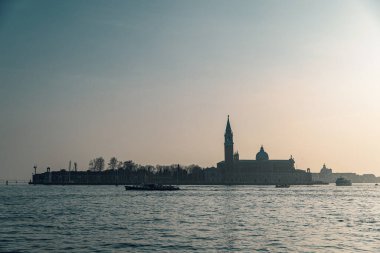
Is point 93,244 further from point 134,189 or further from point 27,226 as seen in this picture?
point 134,189

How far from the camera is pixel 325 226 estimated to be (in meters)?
46.9

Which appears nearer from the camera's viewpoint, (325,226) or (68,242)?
(68,242)

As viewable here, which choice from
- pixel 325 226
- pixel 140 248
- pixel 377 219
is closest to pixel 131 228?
pixel 140 248

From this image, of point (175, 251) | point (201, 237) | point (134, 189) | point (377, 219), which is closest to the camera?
point (175, 251)

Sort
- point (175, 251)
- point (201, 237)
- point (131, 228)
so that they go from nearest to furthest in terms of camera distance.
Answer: point (175, 251) → point (201, 237) → point (131, 228)

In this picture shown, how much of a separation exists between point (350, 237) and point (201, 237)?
38.0 ft

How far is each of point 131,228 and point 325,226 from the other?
58.7ft

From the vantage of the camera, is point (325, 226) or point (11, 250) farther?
point (325, 226)

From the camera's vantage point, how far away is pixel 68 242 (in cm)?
3588

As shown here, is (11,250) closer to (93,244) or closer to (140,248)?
(93,244)

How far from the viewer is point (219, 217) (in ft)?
185

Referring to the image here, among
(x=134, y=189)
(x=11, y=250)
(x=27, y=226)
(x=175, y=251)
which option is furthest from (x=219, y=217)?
(x=134, y=189)

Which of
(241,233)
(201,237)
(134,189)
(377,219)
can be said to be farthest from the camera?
(134,189)

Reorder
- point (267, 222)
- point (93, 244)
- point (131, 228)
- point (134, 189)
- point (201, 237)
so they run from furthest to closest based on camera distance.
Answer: point (134, 189) → point (267, 222) → point (131, 228) → point (201, 237) → point (93, 244)
